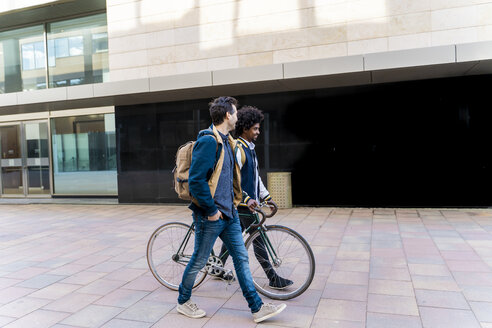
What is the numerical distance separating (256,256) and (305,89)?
6.47m

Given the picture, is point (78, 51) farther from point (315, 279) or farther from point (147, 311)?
point (315, 279)

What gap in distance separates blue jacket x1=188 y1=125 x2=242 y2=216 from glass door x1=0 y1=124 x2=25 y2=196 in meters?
12.6

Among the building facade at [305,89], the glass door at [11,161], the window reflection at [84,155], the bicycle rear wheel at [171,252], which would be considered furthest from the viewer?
the glass door at [11,161]

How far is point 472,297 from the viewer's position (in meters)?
A: 3.66

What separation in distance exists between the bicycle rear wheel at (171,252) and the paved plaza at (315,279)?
0.15 m

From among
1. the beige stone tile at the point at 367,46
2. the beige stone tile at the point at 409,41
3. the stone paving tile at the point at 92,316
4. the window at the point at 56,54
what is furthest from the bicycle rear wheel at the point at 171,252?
the window at the point at 56,54

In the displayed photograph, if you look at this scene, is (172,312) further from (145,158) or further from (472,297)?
(145,158)

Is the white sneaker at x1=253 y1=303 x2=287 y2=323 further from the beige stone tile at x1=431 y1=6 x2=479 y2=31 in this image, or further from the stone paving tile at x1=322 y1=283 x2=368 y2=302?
the beige stone tile at x1=431 y1=6 x2=479 y2=31

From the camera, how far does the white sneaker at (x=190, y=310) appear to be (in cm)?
336

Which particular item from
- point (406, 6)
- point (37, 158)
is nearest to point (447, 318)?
point (406, 6)

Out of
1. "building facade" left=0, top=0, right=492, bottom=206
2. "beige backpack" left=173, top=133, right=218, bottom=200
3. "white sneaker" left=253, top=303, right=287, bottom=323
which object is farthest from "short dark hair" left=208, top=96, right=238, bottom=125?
"building facade" left=0, top=0, right=492, bottom=206

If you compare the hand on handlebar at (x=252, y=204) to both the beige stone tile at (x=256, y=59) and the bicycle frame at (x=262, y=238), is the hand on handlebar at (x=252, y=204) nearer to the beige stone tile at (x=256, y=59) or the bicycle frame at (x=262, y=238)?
the bicycle frame at (x=262, y=238)

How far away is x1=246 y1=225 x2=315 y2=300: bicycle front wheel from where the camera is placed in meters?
3.54

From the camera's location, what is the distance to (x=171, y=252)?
3.96 meters
